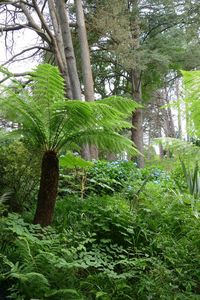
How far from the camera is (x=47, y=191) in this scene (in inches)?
111

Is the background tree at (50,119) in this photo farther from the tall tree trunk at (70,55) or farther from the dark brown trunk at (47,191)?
the tall tree trunk at (70,55)

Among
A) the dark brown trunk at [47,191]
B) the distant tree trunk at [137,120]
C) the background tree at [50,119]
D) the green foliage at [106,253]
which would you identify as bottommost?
the green foliage at [106,253]

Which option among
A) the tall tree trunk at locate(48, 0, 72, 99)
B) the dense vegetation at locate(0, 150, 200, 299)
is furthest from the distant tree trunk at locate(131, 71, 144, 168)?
the dense vegetation at locate(0, 150, 200, 299)

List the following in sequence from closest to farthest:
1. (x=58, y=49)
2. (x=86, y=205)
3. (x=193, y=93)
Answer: (x=193, y=93)
(x=86, y=205)
(x=58, y=49)

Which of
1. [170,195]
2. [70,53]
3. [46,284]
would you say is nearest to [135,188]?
[170,195]

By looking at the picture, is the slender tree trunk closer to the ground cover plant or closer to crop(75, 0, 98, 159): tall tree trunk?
crop(75, 0, 98, 159): tall tree trunk

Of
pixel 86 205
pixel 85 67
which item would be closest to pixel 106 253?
pixel 86 205

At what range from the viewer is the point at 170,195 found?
3.45m

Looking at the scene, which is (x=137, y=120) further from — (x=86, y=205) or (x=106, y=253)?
(x=106, y=253)

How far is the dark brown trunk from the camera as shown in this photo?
9.04 feet

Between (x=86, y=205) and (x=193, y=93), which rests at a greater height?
(x=193, y=93)

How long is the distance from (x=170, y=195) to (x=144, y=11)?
8.50 m

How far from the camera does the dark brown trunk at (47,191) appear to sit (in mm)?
2754

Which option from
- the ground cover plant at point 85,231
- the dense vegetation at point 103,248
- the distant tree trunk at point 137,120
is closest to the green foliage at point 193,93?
the ground cover plant at point 85,231
